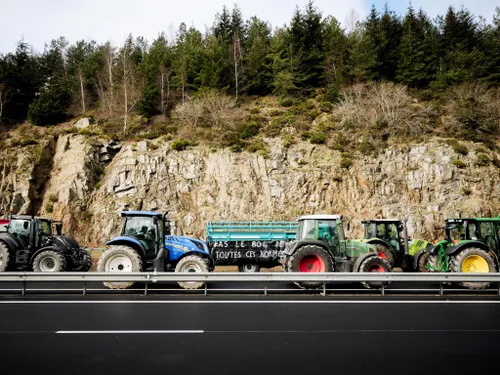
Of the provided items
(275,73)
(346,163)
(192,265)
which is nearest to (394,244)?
(192,265)

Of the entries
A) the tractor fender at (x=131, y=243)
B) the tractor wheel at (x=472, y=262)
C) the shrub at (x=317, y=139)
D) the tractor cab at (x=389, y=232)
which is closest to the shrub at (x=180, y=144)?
the shrub at (x=317, y=139)

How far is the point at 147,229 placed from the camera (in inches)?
466

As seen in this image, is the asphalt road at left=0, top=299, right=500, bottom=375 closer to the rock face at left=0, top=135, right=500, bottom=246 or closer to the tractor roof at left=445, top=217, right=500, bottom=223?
the tractor roof at left=445, top=217, right=500, bottom=223

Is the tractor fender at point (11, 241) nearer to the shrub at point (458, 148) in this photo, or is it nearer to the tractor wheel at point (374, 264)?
the tractor wheel at point (374, 264)

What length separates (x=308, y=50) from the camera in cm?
4481

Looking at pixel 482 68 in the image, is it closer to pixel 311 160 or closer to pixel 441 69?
pixel 441 69

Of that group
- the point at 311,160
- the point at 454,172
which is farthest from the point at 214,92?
the point at 454,172

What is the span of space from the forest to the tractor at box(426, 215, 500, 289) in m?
20.9

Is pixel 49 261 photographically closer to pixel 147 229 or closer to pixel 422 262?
pixel 147 229

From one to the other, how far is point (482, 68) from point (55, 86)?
139 ft

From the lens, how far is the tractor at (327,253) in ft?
36.2

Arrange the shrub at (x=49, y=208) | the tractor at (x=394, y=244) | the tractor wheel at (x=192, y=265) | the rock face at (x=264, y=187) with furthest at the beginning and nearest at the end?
1. the shrub at (x=49, y=208)
2. the rock face at (x=264, y=187)
3. the tractor at (x=394, y=244)
4. the tractor wheel at (x=192, y=265)

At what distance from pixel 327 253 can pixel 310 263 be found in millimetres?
612

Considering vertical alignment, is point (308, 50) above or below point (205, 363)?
above
